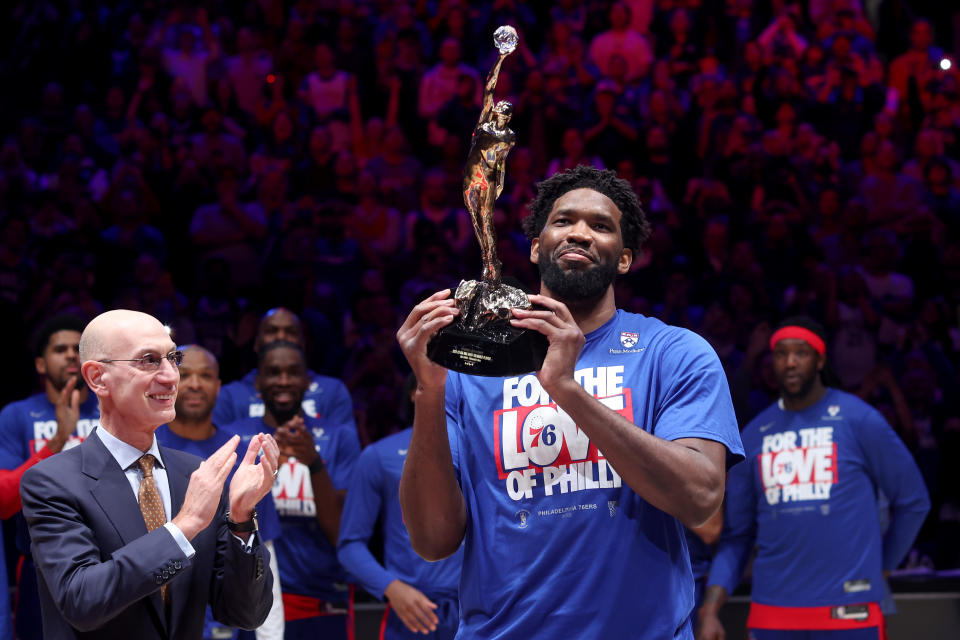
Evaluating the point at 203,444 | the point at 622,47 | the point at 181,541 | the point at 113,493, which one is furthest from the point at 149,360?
the point at 622,47

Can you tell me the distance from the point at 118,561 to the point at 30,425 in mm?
3117

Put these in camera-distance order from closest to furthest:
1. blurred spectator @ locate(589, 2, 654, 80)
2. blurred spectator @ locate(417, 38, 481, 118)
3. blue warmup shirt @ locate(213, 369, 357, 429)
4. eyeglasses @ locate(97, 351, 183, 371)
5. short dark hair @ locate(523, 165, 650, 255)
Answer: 1. eyeglasses @ locate(97, 351, 183, 371)
2. short dark hair @ locate(523, 165, 650, 255)
3. blue warmup shirt @ locate(213, 369, 357, 429)
4. blurred spectator @ locate(417, 38, 481, 118)
5. blurred spectator @ locate(589, 2, 654, 80)

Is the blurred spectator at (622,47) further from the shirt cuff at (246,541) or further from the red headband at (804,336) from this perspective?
the shirt cuff at (246,541)

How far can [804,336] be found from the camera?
551 cm

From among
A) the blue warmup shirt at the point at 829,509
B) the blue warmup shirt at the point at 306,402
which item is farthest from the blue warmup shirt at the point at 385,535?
the blue warmup shirt at the point at 829,509

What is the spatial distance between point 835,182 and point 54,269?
5.75m

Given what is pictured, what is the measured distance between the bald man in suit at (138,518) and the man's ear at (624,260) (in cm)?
93

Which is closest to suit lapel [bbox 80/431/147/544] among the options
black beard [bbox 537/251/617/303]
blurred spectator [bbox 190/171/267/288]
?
black beard [bbox 537/251/617/303]

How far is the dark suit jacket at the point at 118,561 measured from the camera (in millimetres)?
2340

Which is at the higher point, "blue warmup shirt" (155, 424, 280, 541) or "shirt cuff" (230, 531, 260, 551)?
"blue warmup shirt" (155, 424, 280, 541)

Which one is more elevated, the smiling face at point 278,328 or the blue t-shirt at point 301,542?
the smiling face at point 278,328

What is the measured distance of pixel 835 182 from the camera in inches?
335

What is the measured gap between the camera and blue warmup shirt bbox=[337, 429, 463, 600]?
457 centimetres

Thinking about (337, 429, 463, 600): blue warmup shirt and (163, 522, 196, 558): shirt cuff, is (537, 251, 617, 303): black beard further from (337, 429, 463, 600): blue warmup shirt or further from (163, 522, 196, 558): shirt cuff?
(337, 429, 463, 600): blue warmup shirt
